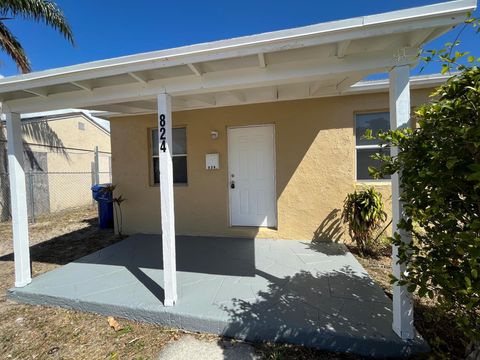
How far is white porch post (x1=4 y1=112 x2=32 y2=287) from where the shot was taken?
11.2 ft

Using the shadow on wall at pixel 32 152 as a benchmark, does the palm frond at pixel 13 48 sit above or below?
above

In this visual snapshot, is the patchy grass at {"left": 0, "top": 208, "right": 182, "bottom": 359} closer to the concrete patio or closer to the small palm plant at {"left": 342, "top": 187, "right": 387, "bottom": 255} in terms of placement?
the concrete patio

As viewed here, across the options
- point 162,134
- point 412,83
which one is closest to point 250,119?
point 162,134

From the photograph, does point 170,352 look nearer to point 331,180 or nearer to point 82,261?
point 82,261

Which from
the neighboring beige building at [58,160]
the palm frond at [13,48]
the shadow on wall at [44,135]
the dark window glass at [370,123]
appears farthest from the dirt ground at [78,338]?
the shadow on wall at [44,135]

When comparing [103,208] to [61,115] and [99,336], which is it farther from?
[61,115]

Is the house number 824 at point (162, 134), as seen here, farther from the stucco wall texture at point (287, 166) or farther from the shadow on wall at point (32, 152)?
the shadow on wall at point (32, 152)

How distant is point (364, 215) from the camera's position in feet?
13.8

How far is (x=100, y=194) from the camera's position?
20.7 ft

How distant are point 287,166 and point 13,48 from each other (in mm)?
8788

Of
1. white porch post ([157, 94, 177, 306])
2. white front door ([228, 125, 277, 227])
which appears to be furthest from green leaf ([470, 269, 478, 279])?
white front door ([228, 125, 277, 227])

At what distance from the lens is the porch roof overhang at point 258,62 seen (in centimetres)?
204

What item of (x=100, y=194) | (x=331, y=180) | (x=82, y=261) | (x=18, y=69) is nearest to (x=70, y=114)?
(x=18, y=69)

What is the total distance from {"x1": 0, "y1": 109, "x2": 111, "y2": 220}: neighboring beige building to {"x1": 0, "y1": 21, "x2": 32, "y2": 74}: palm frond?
7.17 ft
